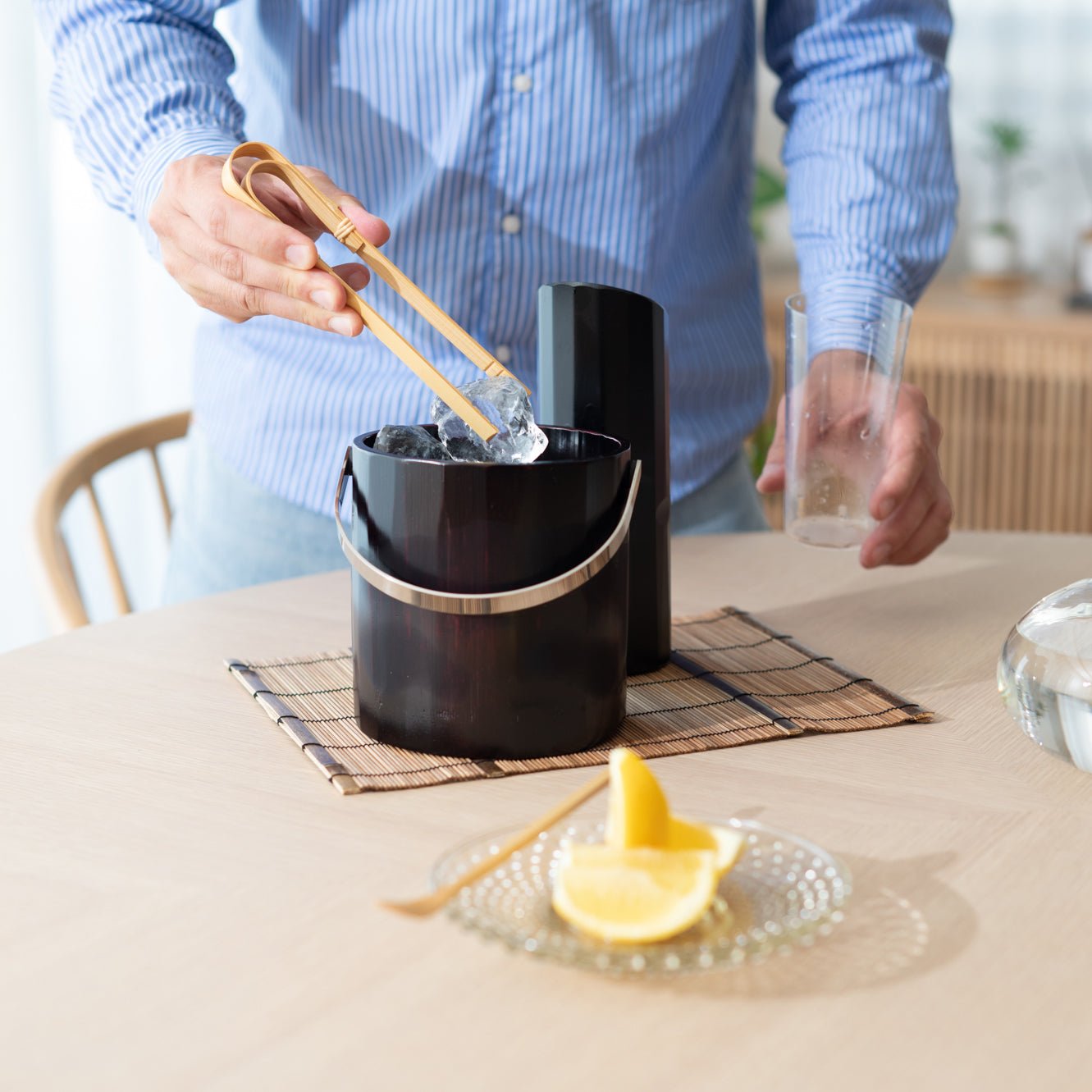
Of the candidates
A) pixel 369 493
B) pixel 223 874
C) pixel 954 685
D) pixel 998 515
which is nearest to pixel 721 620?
pixel 954 685

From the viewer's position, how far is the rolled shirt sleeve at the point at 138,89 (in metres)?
1.10

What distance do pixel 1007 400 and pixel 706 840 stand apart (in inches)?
117

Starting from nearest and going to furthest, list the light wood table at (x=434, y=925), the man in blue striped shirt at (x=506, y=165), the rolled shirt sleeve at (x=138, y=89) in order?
→ the light wood table at (x=434, y=925) → the rolled shirt sleeve at (x=138, y=89) → the man in blue striped shirt at (x=506, y=165)

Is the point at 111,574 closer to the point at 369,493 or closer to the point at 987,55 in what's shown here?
the point at 369,493

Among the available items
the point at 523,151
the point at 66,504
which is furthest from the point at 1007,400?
the point at 66,504

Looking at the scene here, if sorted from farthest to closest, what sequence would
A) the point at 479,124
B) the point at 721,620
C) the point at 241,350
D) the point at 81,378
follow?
the point at 81,378 → the point at 241,350 → the point at 479,124 → the point at 721,620

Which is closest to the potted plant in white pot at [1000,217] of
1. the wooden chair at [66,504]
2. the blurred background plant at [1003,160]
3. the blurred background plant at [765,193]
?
the blurred background plant at [1003,160]

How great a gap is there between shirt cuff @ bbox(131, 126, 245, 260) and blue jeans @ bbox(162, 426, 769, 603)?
0.32 m

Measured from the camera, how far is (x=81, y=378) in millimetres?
2443

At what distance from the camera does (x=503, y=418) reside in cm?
82

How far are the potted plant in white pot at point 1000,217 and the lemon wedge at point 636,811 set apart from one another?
332 cm

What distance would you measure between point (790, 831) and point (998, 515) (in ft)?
9.74

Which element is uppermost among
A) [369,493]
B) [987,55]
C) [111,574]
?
[987,55]

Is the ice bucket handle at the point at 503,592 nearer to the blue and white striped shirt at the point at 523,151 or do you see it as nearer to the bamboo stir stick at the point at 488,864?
the bamboo stir stick at the point at 488,864
